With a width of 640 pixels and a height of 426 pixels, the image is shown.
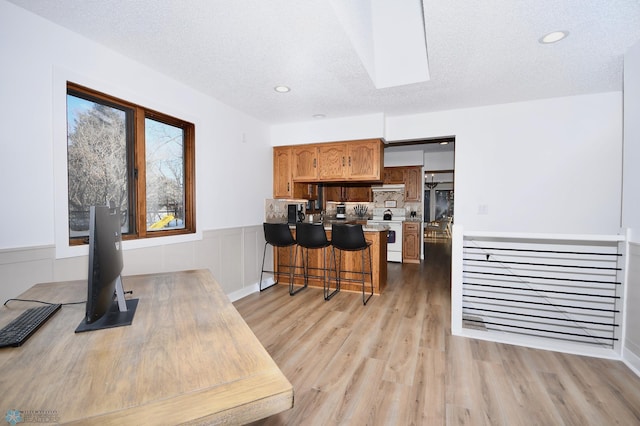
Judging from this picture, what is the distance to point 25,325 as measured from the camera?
0.97 metres

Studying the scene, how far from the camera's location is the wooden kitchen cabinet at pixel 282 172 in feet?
14.5

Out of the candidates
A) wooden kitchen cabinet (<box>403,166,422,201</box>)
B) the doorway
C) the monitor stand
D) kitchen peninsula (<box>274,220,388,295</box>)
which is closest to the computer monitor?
the monitor stand

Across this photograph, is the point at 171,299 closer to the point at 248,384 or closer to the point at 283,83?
the point at 248,384

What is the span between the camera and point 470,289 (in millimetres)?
3498

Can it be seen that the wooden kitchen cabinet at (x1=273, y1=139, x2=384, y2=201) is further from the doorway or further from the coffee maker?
the doorway

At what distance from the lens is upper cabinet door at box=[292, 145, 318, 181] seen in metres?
4.28

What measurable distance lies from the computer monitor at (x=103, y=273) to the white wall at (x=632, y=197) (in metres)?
3.30

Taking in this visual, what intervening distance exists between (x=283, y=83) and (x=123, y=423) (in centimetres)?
289

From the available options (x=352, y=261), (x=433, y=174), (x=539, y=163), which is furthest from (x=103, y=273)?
(x=433, y=174)

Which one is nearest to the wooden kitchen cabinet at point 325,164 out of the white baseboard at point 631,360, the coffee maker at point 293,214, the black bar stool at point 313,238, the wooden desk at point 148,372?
the coffee maker at point 293,214

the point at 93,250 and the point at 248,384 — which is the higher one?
the point at 93,250

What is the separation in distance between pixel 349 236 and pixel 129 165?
95.5 inches

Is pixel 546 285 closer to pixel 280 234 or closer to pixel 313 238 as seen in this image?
pixel 313 238

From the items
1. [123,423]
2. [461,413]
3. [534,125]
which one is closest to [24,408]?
[123,423]
